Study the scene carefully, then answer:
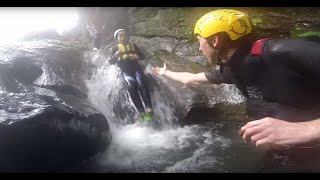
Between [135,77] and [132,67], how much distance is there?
0.30 ft

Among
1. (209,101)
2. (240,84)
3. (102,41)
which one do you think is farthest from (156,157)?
(102,41)

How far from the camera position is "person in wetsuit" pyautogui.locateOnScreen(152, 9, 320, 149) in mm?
2078

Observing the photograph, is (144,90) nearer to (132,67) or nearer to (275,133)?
(132,67)

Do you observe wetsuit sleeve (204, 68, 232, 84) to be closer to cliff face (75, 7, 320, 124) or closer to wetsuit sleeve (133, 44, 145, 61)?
cliff face (75, 7, 320, 124)

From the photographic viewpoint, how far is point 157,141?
313 cm

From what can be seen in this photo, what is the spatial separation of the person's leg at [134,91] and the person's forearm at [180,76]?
0.96 ft

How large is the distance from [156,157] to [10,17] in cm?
176

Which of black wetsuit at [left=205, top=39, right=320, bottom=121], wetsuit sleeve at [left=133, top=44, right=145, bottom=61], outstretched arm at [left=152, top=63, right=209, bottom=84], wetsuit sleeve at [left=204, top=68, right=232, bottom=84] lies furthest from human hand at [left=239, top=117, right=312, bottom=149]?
wetsuit sleeve at [left=133, top=44, right=145, bottom=61]

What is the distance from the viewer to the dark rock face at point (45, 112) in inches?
120

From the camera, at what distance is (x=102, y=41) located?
3.28m

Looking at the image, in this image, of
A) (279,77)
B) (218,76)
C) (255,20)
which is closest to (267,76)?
(279,77)

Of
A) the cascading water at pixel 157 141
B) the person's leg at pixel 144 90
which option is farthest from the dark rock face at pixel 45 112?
the person's leg at pixel 144 90

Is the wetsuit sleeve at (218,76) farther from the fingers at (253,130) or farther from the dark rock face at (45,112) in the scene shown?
the dark rock face at (45,112)

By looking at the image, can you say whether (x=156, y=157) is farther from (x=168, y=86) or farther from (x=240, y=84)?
(x=240, y=84)
